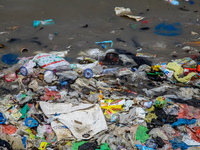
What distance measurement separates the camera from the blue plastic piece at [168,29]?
5777mm

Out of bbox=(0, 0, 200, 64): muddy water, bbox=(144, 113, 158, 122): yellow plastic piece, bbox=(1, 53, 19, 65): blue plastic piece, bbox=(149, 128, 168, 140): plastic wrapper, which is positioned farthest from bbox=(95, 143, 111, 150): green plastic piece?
bbox=(1, 53, 19, 65): blue plastic piece

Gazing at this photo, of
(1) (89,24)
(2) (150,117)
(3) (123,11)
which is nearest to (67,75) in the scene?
(2) (150,117)

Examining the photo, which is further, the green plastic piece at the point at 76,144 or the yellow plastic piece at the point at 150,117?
the yellow plastic piece at the point at 150,117

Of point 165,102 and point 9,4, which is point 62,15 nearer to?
point 9,4

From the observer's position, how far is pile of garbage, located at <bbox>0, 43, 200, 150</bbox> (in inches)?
112

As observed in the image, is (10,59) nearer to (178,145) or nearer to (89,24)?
(89,24)

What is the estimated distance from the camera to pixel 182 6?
22.6ft

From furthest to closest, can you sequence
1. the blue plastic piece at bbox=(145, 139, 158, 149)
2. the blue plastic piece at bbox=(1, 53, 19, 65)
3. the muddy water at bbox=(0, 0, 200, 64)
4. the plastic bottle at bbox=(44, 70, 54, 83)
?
the muddy water at bbox=(0, 0, 200, 64) < the blue plastic piece at bbox=(1, 53, 19, 65) < the plastic bottle at bbox=(44, 70, 54, 83) < the blue plastic piece at bbox=(145, 139, 158, 149)

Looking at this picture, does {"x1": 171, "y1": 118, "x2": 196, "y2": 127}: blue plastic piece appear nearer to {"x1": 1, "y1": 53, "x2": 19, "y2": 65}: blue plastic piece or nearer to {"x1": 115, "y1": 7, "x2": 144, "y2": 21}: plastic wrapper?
{"x1": 1, "y1": 53, "x2": 19, "y2": 65}: blue plastic piece

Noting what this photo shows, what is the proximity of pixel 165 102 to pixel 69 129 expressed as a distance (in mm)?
1657

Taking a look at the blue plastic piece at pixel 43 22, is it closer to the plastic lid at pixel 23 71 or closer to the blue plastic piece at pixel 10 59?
the blue plastic piece at pixel 10 59

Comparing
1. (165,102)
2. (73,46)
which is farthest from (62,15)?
(165,102)

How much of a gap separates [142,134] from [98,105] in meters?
0.85

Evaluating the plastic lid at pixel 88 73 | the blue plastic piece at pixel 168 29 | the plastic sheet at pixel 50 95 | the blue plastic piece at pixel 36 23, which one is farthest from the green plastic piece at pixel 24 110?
the blue plastic piece at pixel 168 29
